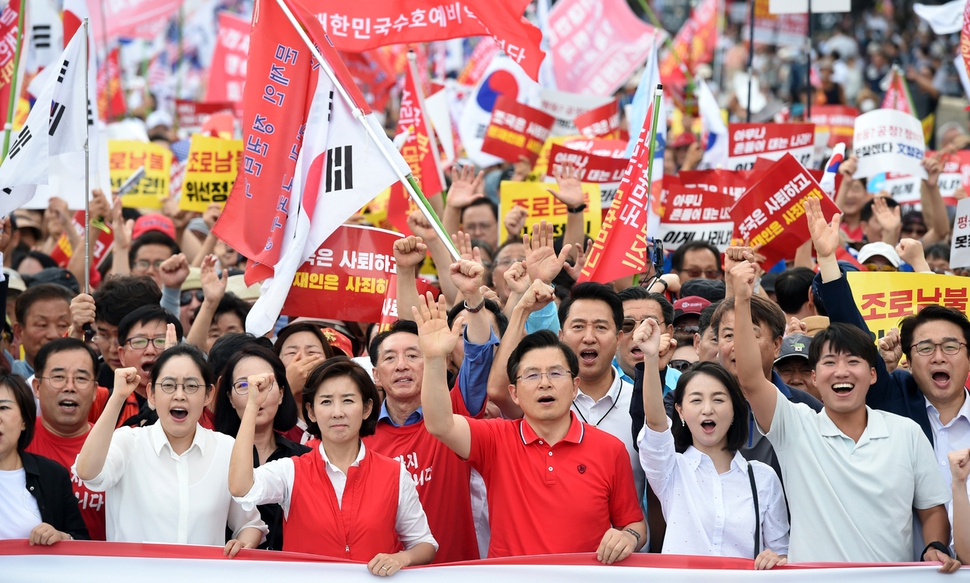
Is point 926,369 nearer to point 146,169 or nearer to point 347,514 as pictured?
point 347,514

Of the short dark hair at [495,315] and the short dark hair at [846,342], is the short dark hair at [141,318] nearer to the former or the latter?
the short dark hair at [495,315]

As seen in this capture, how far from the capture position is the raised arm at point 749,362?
4422mm

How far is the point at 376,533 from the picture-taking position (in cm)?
442

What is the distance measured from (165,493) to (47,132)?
2.54 metres

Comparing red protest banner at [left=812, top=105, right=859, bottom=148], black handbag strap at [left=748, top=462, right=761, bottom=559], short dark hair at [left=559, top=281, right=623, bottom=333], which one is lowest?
black handbag strap at [left=748, top=462, right=761, bottom=559]

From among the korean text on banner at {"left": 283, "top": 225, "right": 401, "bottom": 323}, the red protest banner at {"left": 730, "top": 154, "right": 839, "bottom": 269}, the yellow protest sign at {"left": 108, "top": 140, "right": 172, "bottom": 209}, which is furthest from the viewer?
the yellow protest sign at {"left": 108, "top": 140, "right": 172, "bottom": 209}

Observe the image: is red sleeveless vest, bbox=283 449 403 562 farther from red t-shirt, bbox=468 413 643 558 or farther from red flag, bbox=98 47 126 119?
red flag, bbox=98 47 126 119

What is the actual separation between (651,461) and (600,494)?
22cm

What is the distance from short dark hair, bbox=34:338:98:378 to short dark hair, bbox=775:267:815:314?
367 cm

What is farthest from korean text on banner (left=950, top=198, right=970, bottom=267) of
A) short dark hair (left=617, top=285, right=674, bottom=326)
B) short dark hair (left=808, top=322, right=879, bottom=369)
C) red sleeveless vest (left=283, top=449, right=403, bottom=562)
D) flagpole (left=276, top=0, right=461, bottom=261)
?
red sleeveless vest (left=283, top=449, right=403, bottom=562)

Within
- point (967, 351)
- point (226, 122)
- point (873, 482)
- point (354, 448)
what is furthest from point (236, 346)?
point (226, 122)

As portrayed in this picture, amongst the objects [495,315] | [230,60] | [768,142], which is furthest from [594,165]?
[230,60]

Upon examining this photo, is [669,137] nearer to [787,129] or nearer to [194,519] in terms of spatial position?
[787,129]

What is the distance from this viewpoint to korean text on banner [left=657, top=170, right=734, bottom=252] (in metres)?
8.17
